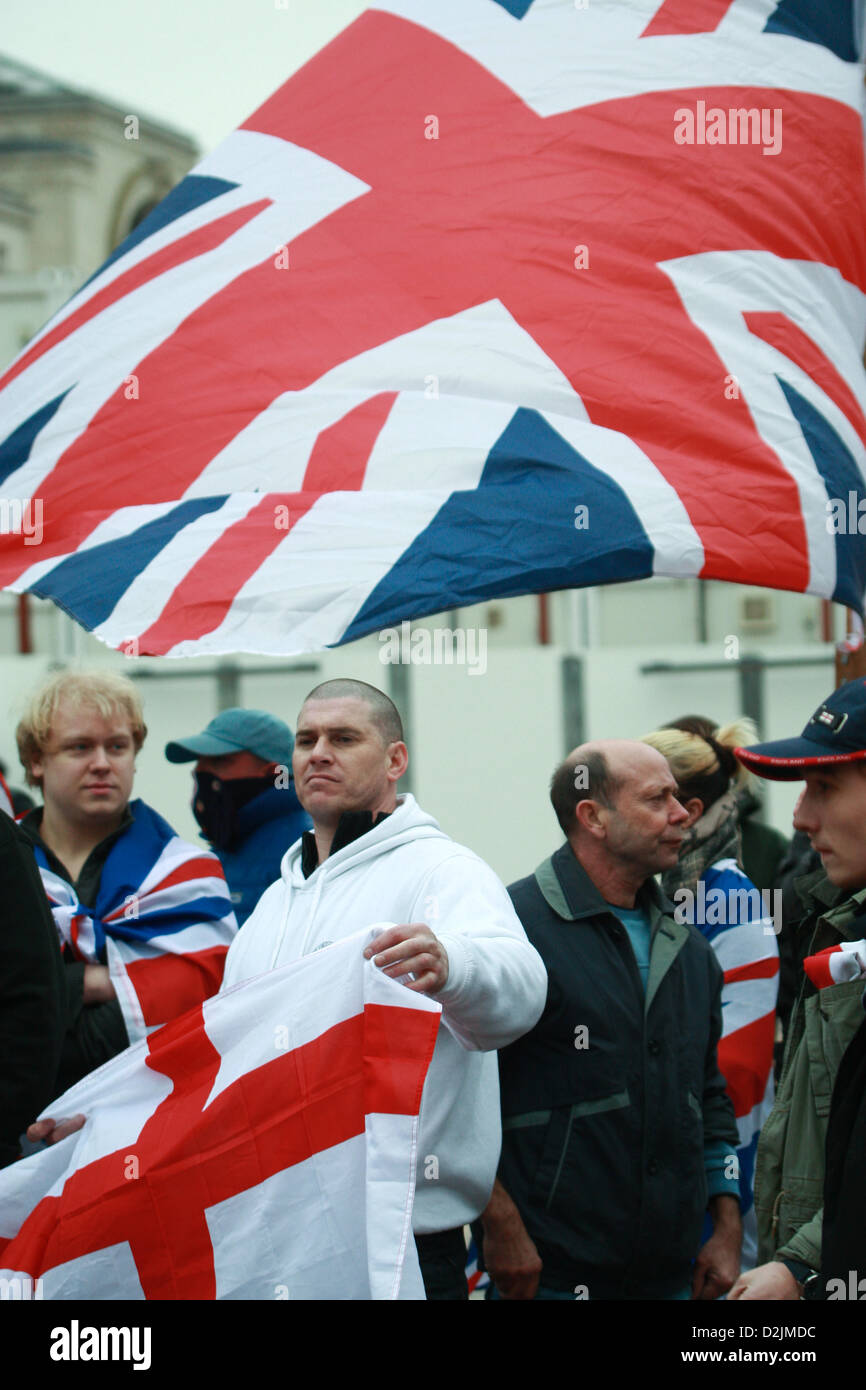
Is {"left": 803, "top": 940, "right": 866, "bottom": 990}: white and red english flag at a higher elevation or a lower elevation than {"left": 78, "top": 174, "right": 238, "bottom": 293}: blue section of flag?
lower

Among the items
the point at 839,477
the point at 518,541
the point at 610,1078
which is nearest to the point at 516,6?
the point at 839,477

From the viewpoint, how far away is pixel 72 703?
3637mm

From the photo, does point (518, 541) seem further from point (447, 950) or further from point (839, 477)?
point (447, 950)

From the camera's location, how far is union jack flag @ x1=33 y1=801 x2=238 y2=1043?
3.30 meters

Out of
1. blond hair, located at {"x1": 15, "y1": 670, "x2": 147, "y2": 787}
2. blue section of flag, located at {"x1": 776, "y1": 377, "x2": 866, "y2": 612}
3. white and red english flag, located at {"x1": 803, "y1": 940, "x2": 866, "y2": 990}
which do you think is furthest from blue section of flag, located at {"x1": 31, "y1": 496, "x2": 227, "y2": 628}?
white and red english flag, located at {"x1": 803, "y1": 940, "x2": 866, "y2": 990}

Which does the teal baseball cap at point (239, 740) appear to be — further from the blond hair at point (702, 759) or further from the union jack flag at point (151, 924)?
the blond hair at point (702, 759)

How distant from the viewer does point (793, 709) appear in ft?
29.7

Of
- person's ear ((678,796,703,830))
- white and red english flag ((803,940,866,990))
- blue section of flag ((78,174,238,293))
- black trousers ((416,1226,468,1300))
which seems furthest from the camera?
blue section of flag ((78,174,238,293))

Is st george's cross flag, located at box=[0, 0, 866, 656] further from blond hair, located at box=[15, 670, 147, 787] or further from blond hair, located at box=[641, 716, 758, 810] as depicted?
blond hair, located at box=[641, 716, 758, 810]

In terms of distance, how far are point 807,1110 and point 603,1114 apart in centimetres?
62

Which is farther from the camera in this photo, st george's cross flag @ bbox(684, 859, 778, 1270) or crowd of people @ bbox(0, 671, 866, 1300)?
st george's cross flag @ bbox(684, 859, 778, 1270)

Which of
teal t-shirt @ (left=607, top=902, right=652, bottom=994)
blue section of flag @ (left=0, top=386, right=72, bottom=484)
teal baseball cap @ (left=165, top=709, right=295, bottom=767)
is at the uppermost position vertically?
blue section of flag @ (left=0, top=386, right=72, bottom=484)

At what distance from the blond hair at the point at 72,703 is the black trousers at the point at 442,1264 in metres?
1.42
